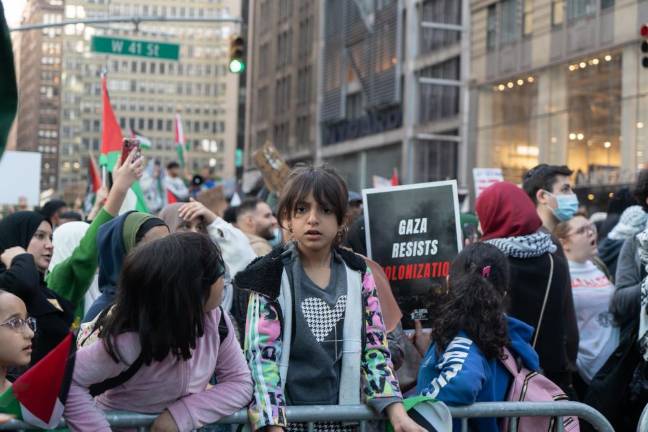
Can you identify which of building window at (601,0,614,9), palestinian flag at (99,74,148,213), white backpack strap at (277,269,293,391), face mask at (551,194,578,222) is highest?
building window at (601,0,614,9)

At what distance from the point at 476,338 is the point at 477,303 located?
0.54ft

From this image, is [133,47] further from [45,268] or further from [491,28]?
[491,28]

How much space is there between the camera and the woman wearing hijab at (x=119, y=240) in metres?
4.92

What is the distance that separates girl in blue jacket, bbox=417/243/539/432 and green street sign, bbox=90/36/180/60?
1634 cm

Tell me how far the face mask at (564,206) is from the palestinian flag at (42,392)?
4.20m

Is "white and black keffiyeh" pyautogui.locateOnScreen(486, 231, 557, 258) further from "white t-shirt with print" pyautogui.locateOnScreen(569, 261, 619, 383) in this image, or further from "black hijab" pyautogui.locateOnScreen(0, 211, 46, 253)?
"black hijab" pyautogui.locateOnScreen(0, 211, 46, 253)

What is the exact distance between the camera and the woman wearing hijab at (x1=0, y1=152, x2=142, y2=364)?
189 inches

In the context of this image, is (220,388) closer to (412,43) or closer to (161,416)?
(161,416)

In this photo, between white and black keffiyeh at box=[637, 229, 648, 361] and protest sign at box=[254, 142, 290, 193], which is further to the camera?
protest sign at box=[254, 142, 290, 193]

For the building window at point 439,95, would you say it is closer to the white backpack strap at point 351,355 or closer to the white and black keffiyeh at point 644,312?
the white and black keffiyeh at point 644,312

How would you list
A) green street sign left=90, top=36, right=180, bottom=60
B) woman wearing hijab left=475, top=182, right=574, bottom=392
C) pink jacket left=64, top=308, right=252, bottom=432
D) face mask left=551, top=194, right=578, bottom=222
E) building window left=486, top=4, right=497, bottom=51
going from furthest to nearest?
building window left=486, top=4, right=497, bottom=51, green street sign left=90, top=36, right=180, bottom=60, face mask left=551, top=194, right=578, bottom=222, woman wearing hijab left=475, top=182, right=574, bottom=392, pink jacket left=64, top=308, right=252, bottom=432

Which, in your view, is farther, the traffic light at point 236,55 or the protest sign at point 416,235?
the traffic light at point 236,55

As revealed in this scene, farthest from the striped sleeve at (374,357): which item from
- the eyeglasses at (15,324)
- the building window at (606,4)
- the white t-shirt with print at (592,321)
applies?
the building window at (606,4)

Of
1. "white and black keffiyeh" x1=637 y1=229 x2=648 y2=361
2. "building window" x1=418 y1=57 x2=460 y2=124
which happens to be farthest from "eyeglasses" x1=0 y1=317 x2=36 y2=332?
"building window" x1=418 y1=57 x2=460 y2=124
